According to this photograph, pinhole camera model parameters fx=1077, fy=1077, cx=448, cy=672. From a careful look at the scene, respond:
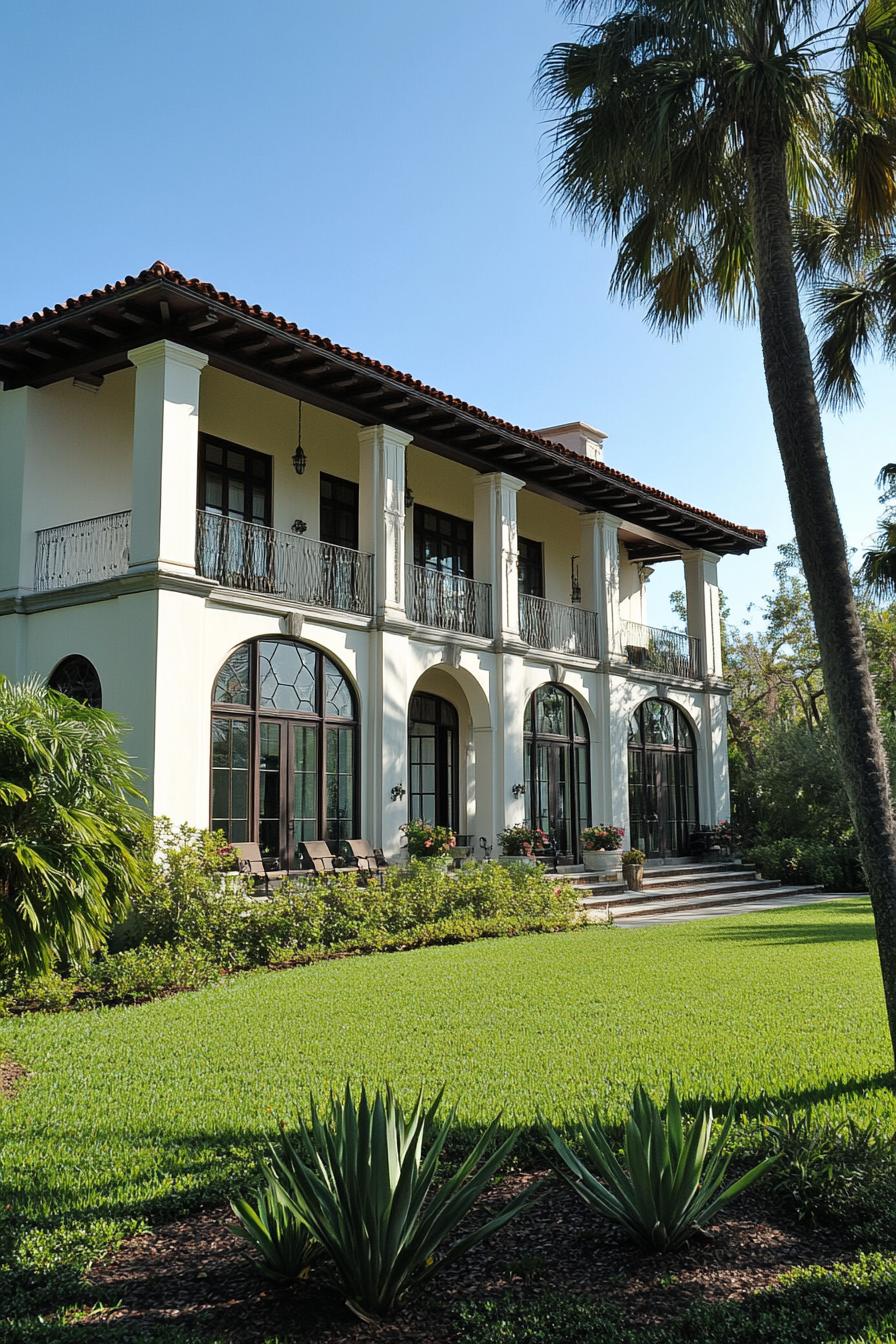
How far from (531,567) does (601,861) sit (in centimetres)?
655

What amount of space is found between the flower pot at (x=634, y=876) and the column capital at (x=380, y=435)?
833 cm

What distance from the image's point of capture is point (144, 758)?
12719mm

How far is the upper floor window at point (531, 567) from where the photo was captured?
875 inches

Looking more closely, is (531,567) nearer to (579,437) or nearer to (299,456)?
(579,437)

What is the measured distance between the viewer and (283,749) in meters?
15.0

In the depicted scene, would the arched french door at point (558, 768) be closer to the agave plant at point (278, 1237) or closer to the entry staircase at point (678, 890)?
the entry staircase at point (678, 890)

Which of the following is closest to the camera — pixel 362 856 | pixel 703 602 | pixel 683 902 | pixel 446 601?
pixel 362 856

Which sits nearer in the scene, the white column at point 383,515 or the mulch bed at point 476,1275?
the mulch bed at point 476,1275

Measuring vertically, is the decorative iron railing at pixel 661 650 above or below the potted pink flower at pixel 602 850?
above

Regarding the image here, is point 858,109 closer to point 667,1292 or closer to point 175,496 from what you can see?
point 667,1292

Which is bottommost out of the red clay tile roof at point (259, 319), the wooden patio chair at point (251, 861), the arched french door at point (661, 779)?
the wooden patio chair at point (251, 861)

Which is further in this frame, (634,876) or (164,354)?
(634,876)

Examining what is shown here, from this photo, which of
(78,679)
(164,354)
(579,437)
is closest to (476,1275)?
(78,679)

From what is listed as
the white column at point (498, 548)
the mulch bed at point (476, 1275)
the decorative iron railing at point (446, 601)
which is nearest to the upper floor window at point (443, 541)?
the decorative iron railing at point (446, 601)
